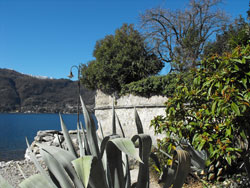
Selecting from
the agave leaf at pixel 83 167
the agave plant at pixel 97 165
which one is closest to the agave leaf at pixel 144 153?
the agave plant at pixel 97 165

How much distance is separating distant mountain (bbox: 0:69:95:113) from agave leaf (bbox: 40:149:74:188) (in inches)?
2169

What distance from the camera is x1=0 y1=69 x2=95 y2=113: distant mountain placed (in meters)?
60.5

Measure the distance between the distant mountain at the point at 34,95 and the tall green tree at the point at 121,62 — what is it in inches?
1784

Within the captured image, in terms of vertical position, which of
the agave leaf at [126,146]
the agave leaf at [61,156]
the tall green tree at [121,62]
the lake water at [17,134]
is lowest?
the lake water at [17,134]

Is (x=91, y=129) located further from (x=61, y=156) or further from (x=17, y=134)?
(x=17, y=134)

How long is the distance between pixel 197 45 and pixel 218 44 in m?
1.16

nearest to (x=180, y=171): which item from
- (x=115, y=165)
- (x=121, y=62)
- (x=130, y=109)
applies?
(x=115, y=165)

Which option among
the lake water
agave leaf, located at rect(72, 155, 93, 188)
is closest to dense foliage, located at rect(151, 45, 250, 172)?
agave leaf, located at rect(72, 155, 93, 188)

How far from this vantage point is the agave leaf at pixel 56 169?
1.58 meters

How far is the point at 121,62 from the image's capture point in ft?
35.7

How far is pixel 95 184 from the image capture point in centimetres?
151

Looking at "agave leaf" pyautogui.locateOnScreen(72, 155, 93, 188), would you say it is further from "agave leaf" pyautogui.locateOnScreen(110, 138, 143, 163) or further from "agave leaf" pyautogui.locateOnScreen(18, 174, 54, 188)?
"agave leaf" pyautogui.locateOnScreen(18, 174, 54, 188)

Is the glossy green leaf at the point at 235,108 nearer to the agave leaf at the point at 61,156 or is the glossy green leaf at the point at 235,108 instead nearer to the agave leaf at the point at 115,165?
the agave leaf at the point at 115,165

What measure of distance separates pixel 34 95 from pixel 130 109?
6152 cm
